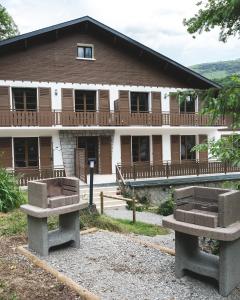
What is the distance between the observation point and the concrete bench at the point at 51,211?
6.23 m

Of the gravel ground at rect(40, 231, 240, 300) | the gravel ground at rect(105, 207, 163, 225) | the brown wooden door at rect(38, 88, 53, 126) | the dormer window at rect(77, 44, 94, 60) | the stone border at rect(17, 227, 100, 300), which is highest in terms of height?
the dormer window at rect(77, 44, 94, 60)

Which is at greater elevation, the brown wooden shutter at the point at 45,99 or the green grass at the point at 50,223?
the brown wooden shutter at the point at 45,99

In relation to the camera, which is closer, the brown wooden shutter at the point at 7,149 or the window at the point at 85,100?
the brown wooden shutter at the point at 7,149

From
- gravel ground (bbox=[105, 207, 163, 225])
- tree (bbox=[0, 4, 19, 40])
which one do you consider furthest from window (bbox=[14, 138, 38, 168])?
tree (bbox=[0, 4, 19, 40])

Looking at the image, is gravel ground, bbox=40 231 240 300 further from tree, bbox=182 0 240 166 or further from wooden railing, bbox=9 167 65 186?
wooden railing, bbox=9 167 65 186

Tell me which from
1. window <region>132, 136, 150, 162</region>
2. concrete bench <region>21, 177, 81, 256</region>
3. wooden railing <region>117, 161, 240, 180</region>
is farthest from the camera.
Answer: window <region>132, 136, 150, 162</region>

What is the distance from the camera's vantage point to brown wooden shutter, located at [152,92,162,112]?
72.6 feet

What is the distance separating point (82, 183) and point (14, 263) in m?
12.3

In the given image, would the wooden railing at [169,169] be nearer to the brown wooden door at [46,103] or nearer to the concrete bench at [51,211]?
the brown wooden door at [46,103]

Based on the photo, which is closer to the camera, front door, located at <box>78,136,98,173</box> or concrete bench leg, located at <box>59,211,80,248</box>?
concrete bench leg, located at <box>59,211,80,248</box>

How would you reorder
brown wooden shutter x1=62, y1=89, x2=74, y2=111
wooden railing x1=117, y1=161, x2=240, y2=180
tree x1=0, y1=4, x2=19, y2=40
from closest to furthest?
wooden railing x1=117, y1=161, x2=240, y2=180
brown wooden shutter x1=62, y1=89, x2=74, y2=111
tree x1=0, y1=4, x2=19, y2=40

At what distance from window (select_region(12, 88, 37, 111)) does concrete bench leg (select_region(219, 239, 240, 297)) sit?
52.0 ft

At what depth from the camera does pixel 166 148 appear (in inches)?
881

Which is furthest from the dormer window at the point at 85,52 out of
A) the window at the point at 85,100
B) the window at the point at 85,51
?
the window at the point at 85,100
